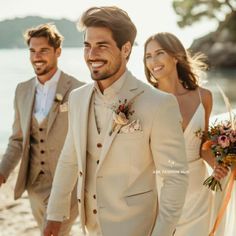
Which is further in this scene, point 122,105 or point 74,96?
point 74,96

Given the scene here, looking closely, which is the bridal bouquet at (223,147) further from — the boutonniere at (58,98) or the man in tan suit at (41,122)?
the boutonniere at (58,98)

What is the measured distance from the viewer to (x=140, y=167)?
330 cm

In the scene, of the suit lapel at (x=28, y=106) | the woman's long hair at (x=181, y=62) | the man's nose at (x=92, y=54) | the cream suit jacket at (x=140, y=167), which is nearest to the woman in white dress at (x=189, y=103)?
the woman's long hair at (x=181, y=62)

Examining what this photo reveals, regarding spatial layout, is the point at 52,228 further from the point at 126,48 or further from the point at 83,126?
the point at 126,48

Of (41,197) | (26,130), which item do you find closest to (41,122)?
(26,130)

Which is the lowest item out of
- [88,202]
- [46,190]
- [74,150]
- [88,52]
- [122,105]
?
[46,190]

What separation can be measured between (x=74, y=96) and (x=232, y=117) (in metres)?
1.83

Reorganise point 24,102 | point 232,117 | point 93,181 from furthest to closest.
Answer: point 24,102 → point 232,117 → point 93,181

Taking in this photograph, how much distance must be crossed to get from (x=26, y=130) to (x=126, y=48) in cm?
211

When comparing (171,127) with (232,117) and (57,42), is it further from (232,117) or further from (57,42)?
(57,42)

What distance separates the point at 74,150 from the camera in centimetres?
366

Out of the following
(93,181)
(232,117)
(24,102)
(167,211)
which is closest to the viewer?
(167,211)

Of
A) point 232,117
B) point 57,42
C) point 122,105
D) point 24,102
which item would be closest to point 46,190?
point 24,102

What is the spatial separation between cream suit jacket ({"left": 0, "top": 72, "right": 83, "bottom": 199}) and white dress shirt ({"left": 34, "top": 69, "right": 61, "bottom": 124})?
0.04 meters
